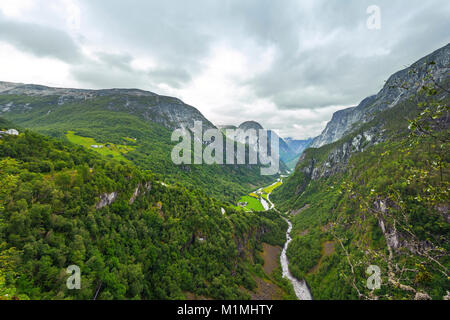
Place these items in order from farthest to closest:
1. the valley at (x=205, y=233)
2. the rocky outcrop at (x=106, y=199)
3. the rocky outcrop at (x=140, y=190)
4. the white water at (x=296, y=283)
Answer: the white water at (x=296, y=283), the rocky outcrop at (x=140, y=190), the rocky outcrop at (x=106, y=199), the valley at (x=205, y=233)

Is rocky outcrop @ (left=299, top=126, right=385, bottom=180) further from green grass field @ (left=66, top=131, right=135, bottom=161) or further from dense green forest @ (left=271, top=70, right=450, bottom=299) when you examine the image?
green grass field @ (left=66, top=131, right=135, bottom=161)

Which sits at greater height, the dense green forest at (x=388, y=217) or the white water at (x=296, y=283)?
the dense green forest at (x=388, y=217)

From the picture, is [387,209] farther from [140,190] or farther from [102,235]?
[140,190]

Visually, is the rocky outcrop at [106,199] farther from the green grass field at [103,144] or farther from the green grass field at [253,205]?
the green grass field at [253,205]

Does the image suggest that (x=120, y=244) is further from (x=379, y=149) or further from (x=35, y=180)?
(x=379, y=149)

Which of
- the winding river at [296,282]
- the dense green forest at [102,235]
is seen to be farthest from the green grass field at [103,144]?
the winding river at [296,282]
